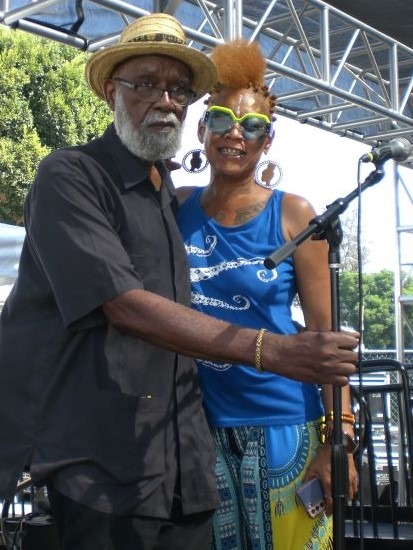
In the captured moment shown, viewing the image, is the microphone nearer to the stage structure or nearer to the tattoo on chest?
the tattoo on chest

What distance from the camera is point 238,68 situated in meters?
2.80

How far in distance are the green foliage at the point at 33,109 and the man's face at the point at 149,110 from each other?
60.3 ft

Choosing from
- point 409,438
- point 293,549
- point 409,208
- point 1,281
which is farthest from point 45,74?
point 293,549

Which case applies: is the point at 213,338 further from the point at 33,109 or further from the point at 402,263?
the point at 33,109

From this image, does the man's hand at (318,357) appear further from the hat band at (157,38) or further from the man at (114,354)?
the hat band at (157,38)

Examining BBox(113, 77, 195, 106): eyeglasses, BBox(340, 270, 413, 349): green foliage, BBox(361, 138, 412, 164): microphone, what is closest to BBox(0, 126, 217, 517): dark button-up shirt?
BBox(113, 77, 195, 106): eyeglasses

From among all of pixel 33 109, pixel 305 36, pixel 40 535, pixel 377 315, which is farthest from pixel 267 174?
pixel 377 315

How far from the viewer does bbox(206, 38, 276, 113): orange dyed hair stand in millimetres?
2803

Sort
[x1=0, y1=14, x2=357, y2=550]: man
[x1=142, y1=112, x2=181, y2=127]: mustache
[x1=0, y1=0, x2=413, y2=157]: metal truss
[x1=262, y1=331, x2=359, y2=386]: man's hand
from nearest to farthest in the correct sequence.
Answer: [x1=262, y1=331, x2=359, y2=386]: man's hand → [x1=0, y1=14, x2=357, y2=550]: man → [x1=142, y1=112, x2=181, y2=127]: mustache → [x1=0, y1=0, x2=413, y2=157]: metal truss

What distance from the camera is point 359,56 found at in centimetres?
984

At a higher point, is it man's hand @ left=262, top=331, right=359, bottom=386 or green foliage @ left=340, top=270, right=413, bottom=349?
green foliage @ left=340, top=270, right=413, bottom=349

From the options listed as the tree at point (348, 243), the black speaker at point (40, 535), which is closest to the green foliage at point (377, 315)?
the tree at point (348, 243)

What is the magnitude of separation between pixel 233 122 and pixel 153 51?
43 centimetres

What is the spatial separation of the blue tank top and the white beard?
367mm
